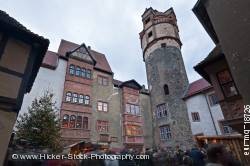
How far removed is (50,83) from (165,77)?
16.3 metres

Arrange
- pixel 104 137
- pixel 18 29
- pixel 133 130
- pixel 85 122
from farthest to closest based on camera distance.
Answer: pixel 133 130 → pixel 104 137 → pixel 85 122 → pixel 18 29

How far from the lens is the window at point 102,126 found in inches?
892

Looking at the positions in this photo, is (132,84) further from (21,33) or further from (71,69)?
(21,33)

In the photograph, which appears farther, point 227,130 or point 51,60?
point 51,60

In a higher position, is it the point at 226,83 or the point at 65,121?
the point at 65,121

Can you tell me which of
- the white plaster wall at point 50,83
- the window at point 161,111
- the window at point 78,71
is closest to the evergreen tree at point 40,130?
the white plaster wall at point 50,83

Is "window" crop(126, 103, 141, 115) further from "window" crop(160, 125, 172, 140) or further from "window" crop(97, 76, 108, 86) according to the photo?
"window" crop(97, 76, 108, 86)

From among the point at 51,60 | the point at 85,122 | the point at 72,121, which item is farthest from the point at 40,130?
the point at 51,60

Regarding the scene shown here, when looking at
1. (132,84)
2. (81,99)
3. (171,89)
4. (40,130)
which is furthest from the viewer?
(132,84)

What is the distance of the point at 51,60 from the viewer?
75.8 ft

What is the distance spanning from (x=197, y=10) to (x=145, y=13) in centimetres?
2711

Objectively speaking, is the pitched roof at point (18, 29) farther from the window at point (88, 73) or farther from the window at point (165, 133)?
the window at point (165, 133)

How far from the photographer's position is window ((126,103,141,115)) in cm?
2618

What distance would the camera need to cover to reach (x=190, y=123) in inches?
935
